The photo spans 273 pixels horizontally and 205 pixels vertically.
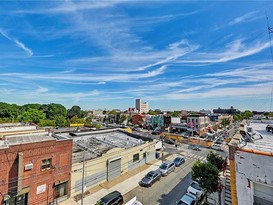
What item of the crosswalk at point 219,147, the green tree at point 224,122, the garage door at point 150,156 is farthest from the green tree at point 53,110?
the green tree at point 224,122

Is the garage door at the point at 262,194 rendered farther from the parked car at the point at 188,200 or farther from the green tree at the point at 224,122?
the green tree at the point at 224,122

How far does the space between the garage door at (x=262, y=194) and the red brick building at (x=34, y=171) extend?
48.8ft

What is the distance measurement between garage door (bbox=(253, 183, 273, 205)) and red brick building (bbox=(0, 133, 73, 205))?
14.9m

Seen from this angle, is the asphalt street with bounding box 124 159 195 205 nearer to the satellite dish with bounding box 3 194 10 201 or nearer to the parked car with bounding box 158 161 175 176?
the parked car with bounding box 158 161 175 176

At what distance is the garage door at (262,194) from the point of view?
635 cm

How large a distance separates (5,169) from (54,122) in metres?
51.3

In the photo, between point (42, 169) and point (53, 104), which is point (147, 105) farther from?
point (42, 169)

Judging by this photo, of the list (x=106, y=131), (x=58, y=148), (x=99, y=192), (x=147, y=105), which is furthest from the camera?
(x=147, y=105)

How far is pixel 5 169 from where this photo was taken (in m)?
12.2

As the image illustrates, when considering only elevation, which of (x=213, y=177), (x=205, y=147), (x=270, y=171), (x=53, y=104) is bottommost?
(x=205, y=147)

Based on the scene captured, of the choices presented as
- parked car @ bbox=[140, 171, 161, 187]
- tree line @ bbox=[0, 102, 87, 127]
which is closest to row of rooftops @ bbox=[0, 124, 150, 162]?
parked car @ bbox=[140, 171, 161, 187]

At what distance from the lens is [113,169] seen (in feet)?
65.7

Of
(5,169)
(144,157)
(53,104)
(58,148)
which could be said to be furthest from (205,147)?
(53,104)

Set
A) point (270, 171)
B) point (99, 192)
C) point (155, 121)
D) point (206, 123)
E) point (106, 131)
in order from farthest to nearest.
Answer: point (155, 121) < point (206, 123) < point (106, 131) < point (99, 192) < point (270, 171)
